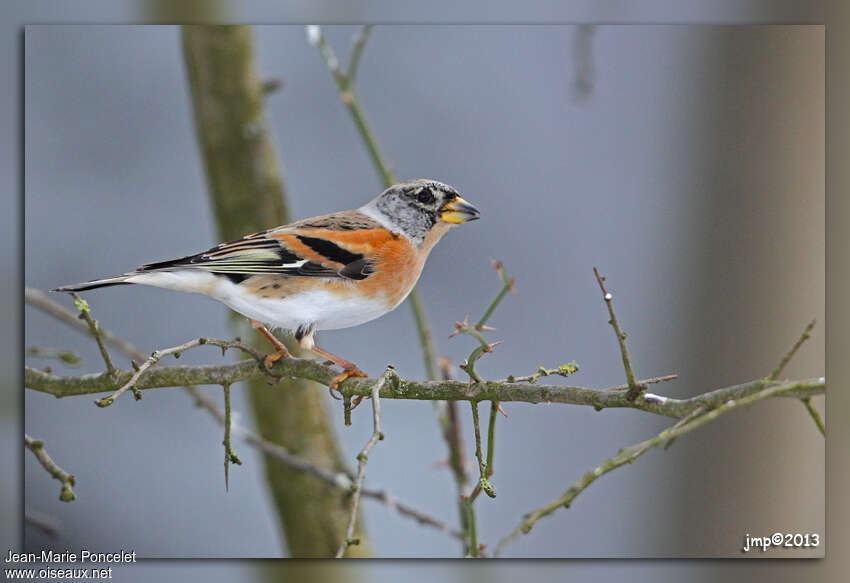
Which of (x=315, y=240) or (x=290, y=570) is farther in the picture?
(x=290, y=570)

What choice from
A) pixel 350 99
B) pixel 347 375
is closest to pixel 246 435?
pixel 347 375

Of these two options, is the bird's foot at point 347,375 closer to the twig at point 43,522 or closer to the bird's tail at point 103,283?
the bird's tail at point 103,283

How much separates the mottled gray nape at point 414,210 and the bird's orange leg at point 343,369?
36 centimetres

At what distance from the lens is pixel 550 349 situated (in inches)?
94.5

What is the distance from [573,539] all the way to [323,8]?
1.57m

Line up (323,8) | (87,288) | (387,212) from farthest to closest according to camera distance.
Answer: (323,8) → (387,212) → (87,288)

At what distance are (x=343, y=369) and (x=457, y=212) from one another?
491mm

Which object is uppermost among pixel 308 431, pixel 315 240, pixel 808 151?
pixel 808 151

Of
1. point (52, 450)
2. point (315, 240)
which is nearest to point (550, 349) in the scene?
point (315, 240)

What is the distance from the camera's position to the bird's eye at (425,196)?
2.37 metres

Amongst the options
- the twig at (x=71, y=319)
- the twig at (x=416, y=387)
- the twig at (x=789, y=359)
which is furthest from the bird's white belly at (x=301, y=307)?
the twig at (x=789, y=359)

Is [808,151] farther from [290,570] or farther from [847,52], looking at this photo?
[290,570]

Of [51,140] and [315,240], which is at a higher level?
[51,140]

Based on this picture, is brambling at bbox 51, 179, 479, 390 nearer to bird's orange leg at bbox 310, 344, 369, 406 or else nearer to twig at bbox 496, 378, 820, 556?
bird's orange leg at bbox 310, 344, 369, 406
